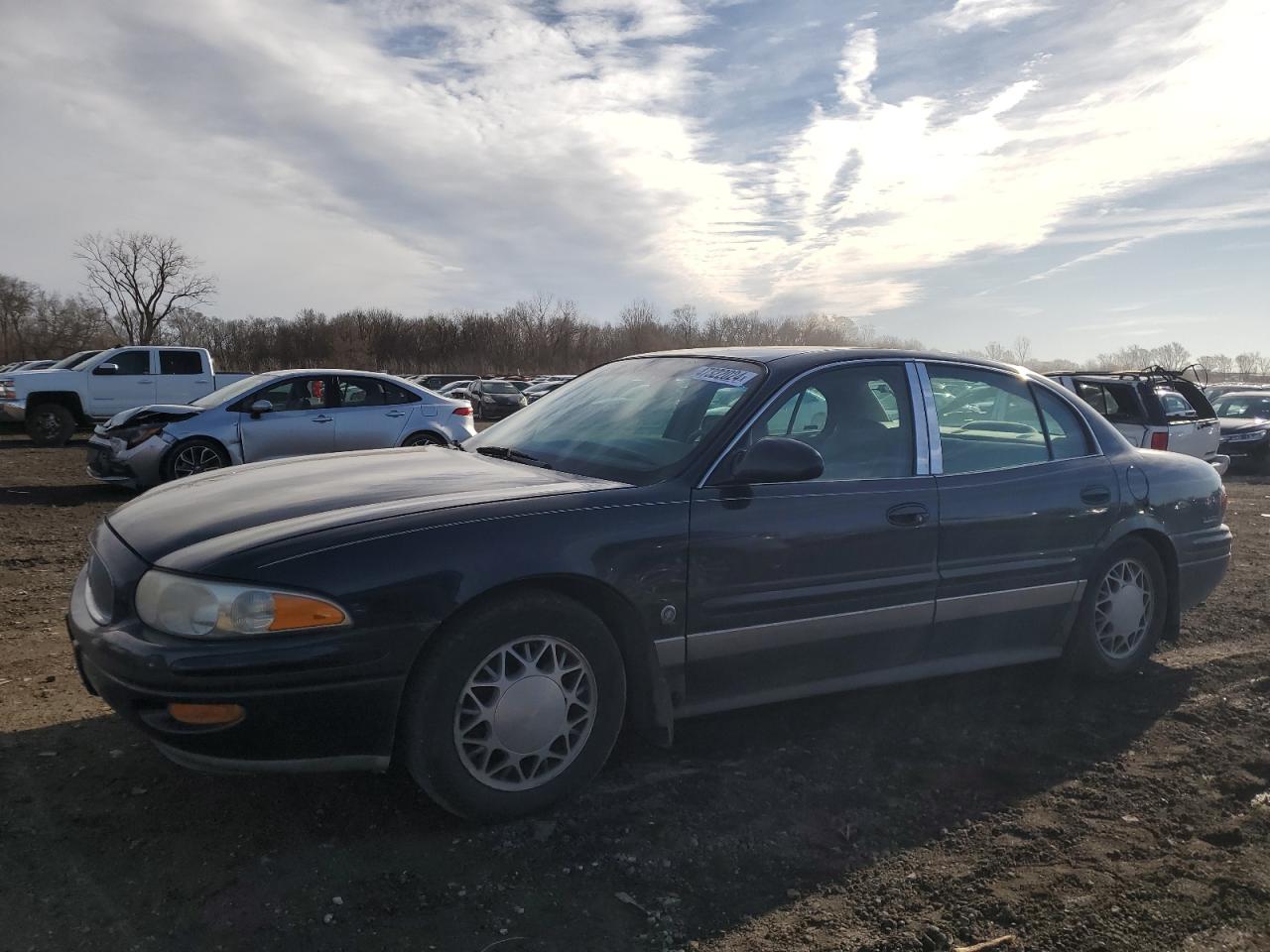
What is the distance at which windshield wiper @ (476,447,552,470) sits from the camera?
3.54 m

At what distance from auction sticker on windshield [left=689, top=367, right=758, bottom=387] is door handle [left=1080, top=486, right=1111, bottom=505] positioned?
173 cm

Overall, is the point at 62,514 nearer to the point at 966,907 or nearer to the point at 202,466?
the point at 202,466

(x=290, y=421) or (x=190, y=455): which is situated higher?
(x=290, y=421)

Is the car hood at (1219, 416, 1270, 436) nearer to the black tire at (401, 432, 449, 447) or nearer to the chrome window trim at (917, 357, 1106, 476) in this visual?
the black tire at (401, 432, 449, 447)

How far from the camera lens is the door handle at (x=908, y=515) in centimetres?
350

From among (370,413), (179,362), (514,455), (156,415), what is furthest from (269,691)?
(179,362)

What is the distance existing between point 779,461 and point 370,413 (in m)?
8.43

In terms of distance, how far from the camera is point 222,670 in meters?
2.42

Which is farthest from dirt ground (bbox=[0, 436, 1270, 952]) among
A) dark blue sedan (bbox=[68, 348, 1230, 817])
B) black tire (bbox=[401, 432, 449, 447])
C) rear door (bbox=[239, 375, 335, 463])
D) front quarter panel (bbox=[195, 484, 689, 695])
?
black tire (bbox=[401, 432, 449, 447])

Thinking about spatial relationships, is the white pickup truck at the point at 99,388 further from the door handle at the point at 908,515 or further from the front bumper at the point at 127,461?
the door handle at the point at 908,515

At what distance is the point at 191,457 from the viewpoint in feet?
31.4

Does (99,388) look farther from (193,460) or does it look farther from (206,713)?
(206,713)

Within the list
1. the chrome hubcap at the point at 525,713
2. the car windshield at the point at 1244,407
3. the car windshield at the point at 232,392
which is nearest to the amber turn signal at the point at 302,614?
the chrome hubcap at the point at 525,713

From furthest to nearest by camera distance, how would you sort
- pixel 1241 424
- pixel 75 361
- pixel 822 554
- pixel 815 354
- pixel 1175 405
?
Result: 1. pixel 75 361
2. pixel 1241 424
3. pixel 1175 405
4. pixel 815 354
5. pixel 822 554
